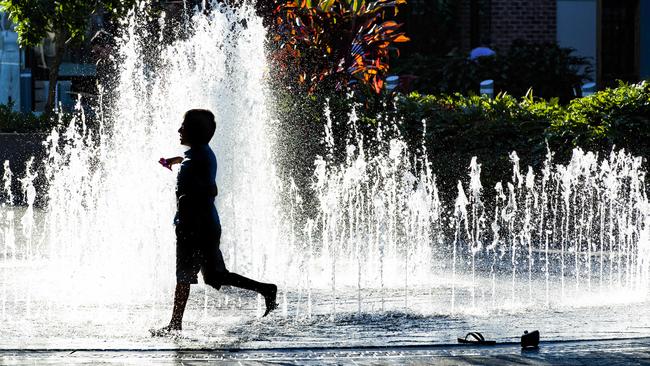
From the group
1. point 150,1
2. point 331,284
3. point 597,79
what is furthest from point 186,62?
point 597,79

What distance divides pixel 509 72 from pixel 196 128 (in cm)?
1605

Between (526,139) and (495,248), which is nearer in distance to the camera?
(495,248)

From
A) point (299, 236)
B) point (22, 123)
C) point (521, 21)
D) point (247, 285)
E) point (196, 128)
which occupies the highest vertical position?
point (521, 21)

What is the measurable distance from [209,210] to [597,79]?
1849cm

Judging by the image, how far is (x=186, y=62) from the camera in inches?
523

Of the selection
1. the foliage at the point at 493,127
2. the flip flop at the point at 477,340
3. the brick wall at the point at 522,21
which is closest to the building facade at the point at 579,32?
the brick wall at the point at 522,21

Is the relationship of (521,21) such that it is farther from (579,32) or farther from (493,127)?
(493,127)

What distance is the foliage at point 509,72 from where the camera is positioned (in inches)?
951

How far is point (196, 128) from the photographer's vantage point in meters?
8.86

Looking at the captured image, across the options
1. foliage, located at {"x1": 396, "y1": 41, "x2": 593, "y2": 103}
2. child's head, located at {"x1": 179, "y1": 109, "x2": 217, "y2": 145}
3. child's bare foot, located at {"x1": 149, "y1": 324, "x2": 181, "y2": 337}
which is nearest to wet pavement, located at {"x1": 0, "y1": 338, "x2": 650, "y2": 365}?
child's bare foot, located at {"x1": 149, "y1": 324, "x2": 181, "y2": 337}

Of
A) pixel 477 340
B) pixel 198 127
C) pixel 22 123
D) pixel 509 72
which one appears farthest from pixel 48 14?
pixel 477 340

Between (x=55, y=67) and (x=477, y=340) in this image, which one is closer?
(x=477, y=340)

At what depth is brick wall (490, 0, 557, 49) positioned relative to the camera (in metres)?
26.1

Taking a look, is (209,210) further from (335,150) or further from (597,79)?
(597,79)
